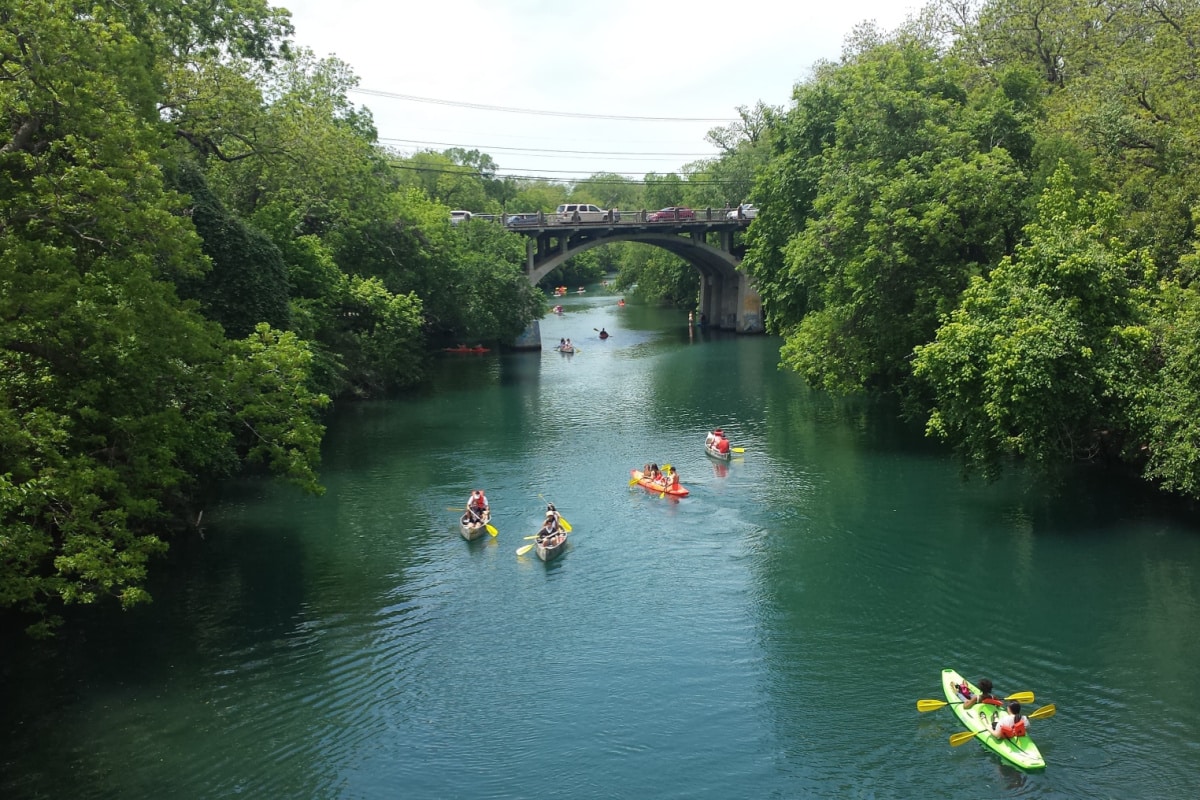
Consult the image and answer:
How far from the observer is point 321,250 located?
43.7 meters

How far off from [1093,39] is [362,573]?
3956 cm

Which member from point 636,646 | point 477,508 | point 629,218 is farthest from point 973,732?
point 629,218

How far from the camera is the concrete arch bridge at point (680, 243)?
236ft

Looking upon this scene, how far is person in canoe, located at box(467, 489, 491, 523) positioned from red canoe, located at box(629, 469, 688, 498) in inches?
227

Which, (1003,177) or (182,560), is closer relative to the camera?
(182,560)

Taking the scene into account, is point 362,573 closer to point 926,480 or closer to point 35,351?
point 35,351

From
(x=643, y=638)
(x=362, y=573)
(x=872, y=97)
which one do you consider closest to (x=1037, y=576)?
(x=643, y=638)

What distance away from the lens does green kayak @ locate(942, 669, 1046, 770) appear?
16.2 m

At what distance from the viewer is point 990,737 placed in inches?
658

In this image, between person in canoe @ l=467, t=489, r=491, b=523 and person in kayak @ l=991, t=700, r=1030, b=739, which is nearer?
person in kayak @ l=991, t=700, r=1030, b=739

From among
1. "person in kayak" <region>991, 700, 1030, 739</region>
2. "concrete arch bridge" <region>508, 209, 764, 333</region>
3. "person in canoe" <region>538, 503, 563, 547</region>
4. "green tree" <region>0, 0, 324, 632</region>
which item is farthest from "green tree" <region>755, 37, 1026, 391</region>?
"concrete arch bridge" <region>508, 209, 764, 333</region>

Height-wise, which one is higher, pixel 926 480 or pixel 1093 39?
pixel 1093 39

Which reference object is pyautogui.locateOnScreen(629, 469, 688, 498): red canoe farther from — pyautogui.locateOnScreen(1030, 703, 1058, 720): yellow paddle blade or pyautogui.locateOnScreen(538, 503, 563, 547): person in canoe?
pyautogui.locateOnScreen(1030, 703, 1058, 720): yellow paddle blade

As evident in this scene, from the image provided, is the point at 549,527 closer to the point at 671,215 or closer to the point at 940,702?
the point at 940,702
